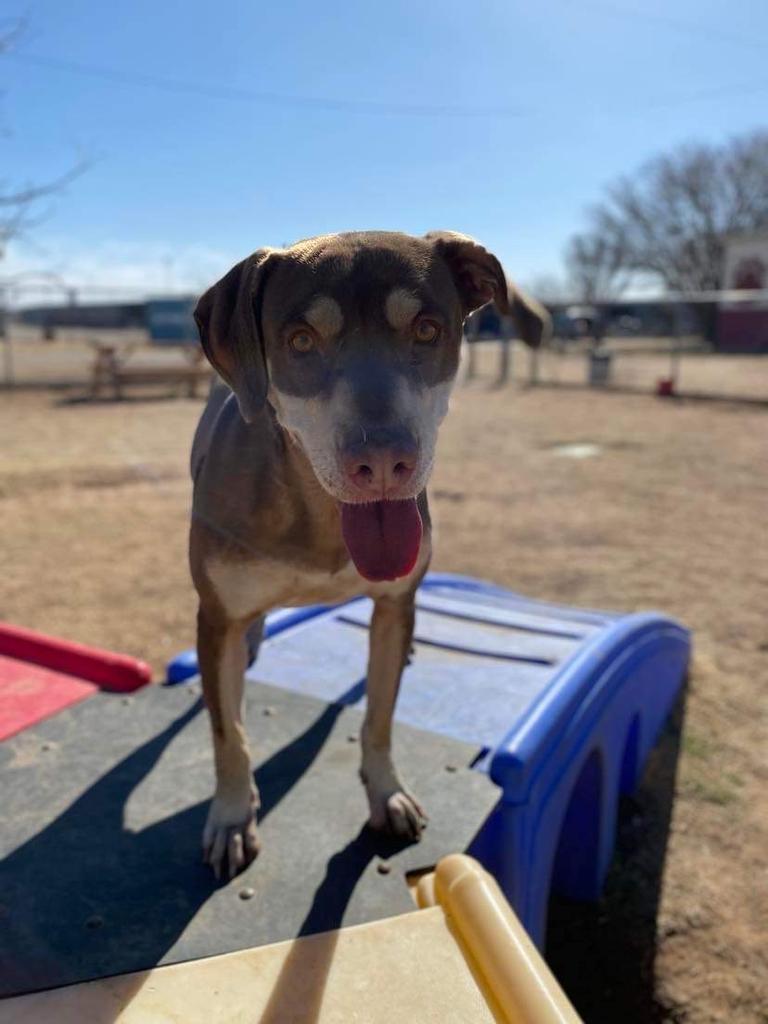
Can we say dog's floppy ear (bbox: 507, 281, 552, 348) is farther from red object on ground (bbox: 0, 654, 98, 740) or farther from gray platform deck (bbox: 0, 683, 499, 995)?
red object on ground (bbox: 0, 654, 98, 740)

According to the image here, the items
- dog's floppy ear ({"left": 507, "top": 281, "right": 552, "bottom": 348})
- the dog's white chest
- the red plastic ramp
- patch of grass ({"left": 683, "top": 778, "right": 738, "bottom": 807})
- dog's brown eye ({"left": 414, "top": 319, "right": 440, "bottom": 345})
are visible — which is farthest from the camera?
patch of grass ({"left": 683, "top": 778, "right": 738, "bottom": 807})

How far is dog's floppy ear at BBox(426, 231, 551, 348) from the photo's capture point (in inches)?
87.3

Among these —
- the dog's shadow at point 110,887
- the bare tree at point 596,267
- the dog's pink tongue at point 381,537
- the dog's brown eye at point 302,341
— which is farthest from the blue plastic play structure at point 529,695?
the bare tree at point 596,267

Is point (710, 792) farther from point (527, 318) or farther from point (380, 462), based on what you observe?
point (380, 462)

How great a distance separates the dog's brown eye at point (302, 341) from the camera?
201cm

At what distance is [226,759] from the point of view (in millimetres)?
2473

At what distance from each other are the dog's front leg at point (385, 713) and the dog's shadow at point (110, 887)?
103 millimetres

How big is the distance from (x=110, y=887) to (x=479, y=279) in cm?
194

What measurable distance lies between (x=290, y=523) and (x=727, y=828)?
254 centimetres

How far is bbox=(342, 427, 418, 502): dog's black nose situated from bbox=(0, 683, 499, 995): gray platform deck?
1.18 metres

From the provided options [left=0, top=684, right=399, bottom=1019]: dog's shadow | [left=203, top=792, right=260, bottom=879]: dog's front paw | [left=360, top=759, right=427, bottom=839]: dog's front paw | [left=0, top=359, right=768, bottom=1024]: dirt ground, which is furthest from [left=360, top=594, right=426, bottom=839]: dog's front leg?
[left=0, top=359, right=768, bottom=1024]: dirt ground

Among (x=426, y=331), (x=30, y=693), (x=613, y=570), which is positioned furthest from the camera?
(x=613, y=570)

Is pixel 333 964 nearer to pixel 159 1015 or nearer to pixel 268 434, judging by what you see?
pixel 159 1015

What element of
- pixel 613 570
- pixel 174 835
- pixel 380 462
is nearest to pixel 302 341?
pixel 380 462
